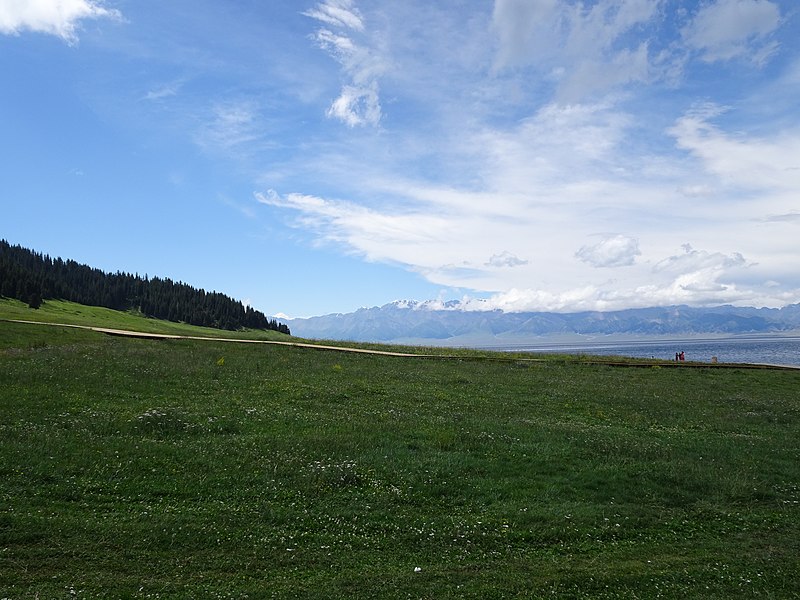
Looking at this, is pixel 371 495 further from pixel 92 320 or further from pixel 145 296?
pixel 145 296

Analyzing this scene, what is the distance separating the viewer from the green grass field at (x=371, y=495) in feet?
35.3

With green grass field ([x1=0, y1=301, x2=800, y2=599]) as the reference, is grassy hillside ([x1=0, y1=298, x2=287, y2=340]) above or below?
above

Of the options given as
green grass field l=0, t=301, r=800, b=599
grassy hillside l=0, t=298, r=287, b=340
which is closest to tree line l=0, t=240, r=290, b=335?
grassy hillside l=0, t=298, r=287, b=340

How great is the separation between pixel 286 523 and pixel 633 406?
24.9 metres

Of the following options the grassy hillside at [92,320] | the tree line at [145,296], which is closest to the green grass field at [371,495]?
the grassy hillside at [92,320]

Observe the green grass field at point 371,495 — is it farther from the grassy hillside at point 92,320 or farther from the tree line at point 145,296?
the tree line at point 145,296

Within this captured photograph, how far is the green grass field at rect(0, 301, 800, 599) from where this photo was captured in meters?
10.8

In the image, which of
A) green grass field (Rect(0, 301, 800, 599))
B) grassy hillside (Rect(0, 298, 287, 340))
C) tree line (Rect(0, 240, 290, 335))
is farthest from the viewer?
tree line (Rect(0, 240, 290, 335))

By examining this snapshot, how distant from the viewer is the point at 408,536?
12.9 meters

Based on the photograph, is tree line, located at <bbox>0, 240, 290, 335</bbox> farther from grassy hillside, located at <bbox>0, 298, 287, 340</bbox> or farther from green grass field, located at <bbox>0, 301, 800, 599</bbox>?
green grass field, located at <bbox>0, 301, 800, 599</bbox>

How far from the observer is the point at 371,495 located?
1515cm

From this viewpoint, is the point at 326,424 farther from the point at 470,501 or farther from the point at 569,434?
the point at 569,434

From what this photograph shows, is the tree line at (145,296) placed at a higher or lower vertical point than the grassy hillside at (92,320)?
higher

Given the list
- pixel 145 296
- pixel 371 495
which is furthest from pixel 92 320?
pixel 145 296
